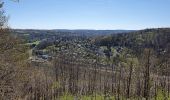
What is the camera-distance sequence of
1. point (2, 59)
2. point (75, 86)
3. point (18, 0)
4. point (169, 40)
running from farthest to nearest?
1. point (169, 40)
2. point (75, 86)
3. point (2, 59)
4. point (18, 0)

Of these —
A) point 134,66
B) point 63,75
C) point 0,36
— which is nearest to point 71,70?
point 63,75

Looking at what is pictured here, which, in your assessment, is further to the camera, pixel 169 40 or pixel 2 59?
pixel 169 40

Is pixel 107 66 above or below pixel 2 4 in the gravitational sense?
below

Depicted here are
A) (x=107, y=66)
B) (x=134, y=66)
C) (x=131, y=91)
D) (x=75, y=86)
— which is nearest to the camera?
(x=134, y=66)

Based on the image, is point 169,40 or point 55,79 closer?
point 55,79

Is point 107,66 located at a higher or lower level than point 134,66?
lower

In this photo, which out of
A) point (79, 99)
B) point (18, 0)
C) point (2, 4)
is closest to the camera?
point (18, 0)

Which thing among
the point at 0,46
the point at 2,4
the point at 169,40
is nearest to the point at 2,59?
the point at 0,46

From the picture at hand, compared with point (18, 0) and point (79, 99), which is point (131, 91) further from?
point (18, 0)

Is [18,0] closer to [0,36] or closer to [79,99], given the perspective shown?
[0,36]
